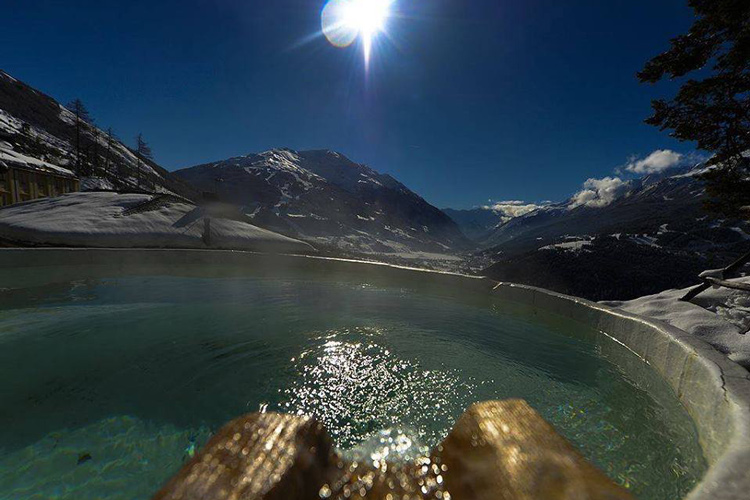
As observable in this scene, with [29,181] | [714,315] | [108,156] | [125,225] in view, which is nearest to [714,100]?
[714,315]

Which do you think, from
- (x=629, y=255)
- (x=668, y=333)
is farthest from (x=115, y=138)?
(x=629, y=255)

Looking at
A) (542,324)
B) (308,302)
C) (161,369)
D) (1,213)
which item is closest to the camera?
(161,369)

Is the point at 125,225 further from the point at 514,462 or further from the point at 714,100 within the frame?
the point at 714,100

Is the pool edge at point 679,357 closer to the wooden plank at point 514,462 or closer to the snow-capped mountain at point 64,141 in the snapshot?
the wooden plank at point 514,462

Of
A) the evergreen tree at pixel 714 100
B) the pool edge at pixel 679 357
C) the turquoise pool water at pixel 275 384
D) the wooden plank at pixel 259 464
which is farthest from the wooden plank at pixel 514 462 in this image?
the evergreen tree at pixel 714 100

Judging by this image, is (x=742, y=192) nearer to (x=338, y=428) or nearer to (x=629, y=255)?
(x=338, y=428)

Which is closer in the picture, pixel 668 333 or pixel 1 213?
pixel 668 333
